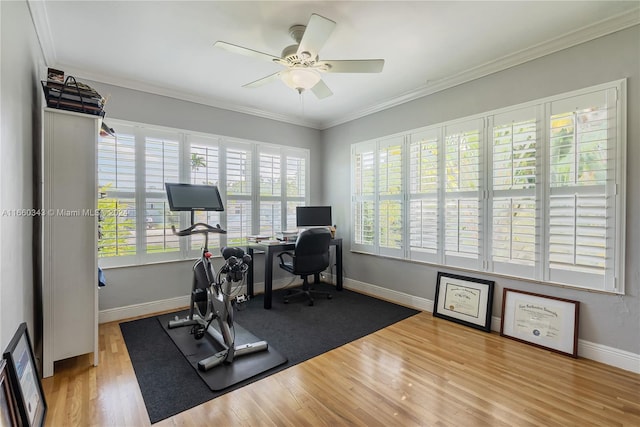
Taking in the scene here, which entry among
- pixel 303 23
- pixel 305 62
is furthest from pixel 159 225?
pixel 303 23

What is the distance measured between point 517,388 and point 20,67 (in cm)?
378

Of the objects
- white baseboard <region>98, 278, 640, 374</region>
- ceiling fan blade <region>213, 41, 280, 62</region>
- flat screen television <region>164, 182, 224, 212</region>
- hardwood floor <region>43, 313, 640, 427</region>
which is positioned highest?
ceiling fan blade <region>213, 41, 280, 62</region>

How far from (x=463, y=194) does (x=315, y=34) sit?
2183mm

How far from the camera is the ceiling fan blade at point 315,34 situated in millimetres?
1786

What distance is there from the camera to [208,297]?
2.67 meters

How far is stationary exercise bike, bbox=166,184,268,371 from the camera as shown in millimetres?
2352

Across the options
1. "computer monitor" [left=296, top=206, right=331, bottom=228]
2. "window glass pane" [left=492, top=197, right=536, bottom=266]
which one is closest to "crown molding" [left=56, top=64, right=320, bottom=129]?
"computer monitor" [left=296, top=206, right=331, bottom=228]

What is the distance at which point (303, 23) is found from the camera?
88.1 inches

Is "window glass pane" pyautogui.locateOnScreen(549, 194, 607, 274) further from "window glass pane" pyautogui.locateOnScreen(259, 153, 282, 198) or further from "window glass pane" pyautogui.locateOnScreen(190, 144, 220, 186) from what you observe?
"window glass pane" pyautogui.locateOnScreen(190, 144, 220, 186)

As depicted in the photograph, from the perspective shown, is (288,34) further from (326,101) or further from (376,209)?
(376,209)

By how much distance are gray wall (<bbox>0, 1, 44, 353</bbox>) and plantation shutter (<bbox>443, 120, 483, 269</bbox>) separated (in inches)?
137

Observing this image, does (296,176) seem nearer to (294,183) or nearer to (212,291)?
(294,183)

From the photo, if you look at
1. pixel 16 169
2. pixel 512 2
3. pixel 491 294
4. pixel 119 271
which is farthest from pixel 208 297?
pixel 512 2

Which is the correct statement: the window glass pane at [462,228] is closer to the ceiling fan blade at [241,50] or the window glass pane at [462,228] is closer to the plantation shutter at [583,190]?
the plantation shutter at [583,190]
